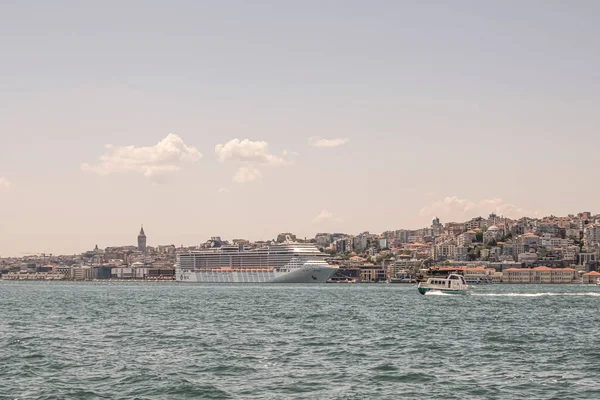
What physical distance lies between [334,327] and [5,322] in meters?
20.1

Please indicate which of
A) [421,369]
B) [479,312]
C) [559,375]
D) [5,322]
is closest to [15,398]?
[421,369]

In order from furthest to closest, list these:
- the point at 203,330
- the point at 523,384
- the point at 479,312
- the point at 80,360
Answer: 1. the point at 479,312
2. the point at 203,330
3. the point at 80,360
4. the point at 523,384

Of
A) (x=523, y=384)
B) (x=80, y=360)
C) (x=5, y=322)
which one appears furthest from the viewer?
(x=5, y=322)

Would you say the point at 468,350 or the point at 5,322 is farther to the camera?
the point at 5,322

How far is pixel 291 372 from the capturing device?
2905cm

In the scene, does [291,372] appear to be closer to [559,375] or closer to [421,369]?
[421,369]

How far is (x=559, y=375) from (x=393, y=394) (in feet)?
22.1

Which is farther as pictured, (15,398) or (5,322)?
(5,322)

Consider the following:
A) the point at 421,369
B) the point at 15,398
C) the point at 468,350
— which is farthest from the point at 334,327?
the point at 15,398

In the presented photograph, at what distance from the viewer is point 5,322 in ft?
172

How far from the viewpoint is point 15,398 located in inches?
958

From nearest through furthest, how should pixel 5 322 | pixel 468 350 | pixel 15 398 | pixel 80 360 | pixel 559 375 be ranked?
pixel 15 398
pixel 559 375
pixel 80 360
pixel 468 350
pixel 5 322

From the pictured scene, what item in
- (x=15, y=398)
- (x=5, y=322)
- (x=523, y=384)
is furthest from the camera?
(x=5, y=322)

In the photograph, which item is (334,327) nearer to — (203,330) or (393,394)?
(203,330)
